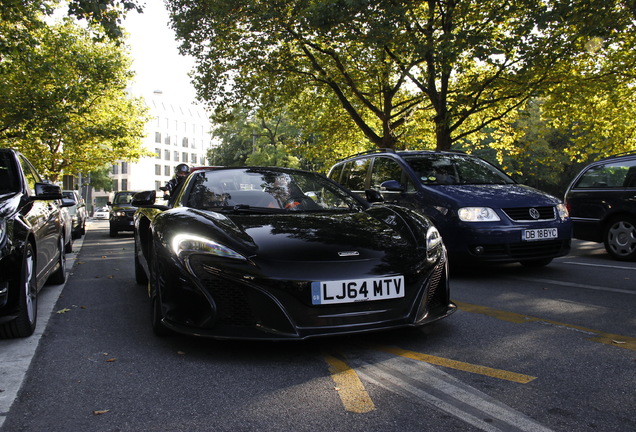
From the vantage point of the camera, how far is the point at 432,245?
378 cm

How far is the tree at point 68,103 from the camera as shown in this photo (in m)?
18.6

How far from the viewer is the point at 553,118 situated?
21562mm

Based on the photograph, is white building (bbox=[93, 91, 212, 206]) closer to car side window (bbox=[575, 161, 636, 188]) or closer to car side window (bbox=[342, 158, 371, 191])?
car side window (bbox=[342, 158, 371, 191])

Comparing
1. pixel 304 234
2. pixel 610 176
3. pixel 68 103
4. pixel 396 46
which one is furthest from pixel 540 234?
pixel 68 103

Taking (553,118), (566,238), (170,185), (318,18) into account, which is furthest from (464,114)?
(566,238)

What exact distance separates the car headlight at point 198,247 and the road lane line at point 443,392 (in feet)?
3.19

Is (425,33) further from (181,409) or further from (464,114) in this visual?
(181,409)

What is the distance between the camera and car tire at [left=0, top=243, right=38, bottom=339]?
145 inches

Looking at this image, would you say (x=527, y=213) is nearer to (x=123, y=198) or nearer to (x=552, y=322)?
(x=552, y=322)

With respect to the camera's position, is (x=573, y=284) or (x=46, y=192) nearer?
(x=46, y=192)

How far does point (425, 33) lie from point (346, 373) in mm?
14798

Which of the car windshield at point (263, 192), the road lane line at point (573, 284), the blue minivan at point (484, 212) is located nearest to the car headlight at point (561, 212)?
the blue minivan at point (484, 212)

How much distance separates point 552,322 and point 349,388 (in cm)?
217

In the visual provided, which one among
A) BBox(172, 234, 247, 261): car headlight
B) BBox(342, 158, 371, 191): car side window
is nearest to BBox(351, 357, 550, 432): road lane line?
BBox(172, 234, 247, 261): car headlight
